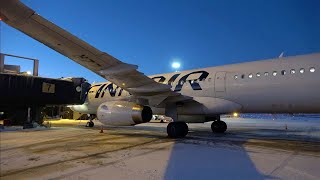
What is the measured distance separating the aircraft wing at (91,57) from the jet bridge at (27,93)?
1.25 m

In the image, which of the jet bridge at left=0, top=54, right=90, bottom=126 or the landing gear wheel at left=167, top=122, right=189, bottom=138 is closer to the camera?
the jet bridge at left=0, top=54, right=90, bottom=126

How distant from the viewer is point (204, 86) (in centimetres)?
1317

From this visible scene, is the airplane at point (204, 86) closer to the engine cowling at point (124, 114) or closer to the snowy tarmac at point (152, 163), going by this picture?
the engine cowling at point (124, 114)

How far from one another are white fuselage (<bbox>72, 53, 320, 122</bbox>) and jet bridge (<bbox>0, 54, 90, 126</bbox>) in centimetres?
561

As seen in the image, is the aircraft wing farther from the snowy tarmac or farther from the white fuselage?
the snowy tarmac

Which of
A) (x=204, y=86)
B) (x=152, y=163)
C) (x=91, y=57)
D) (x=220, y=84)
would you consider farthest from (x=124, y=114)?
(x=152, y=163)

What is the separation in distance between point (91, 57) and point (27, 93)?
7.73 ft

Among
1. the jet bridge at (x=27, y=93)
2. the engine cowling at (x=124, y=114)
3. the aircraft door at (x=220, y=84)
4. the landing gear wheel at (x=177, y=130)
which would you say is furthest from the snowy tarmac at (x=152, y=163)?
the aircraft door at (x=220, y=84)

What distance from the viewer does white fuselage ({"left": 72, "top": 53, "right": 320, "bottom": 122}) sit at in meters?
10.6

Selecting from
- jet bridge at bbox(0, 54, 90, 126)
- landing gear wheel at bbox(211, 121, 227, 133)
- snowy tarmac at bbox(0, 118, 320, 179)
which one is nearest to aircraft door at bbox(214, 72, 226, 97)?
landing gear wheel at bbox(211, 121, 227, 133)

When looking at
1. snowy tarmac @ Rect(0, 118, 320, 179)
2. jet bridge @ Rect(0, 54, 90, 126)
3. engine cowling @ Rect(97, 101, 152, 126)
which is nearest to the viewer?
snowy tarmac @ Rect(0, 118, 320, 179)

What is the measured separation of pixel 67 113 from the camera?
40.6 m

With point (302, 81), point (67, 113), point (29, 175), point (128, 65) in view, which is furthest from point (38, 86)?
point (67, 113)

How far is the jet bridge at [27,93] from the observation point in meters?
6.63
